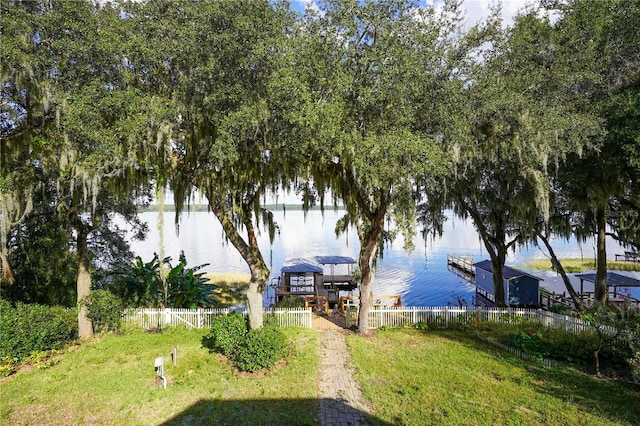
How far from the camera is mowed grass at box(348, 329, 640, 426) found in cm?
660

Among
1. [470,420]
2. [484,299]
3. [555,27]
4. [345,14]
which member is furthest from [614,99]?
[484,299]

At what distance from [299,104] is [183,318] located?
9411 mm

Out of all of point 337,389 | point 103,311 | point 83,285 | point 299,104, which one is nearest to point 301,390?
point 337,389

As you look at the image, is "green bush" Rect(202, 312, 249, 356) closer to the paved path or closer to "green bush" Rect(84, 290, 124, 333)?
the paved path

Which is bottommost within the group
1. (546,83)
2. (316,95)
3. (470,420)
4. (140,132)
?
(470,420)

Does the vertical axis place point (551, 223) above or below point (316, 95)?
below

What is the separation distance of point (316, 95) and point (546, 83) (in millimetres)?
7999

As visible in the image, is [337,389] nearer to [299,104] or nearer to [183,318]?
[299,104]

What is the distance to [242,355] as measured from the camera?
8.82m

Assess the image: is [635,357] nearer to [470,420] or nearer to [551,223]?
[470,420]

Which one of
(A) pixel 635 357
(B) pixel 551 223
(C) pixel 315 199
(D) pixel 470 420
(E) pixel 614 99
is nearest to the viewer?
(D) pixel 470 420

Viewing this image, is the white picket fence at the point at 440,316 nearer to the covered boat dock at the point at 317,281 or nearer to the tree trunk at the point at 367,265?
the tree trunk at the point at 367,265

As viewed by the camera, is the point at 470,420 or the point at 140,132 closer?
the point at 470,420

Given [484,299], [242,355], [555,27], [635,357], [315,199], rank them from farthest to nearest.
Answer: [484,299], [315,199], [555,27], [242,355], [635,357]
